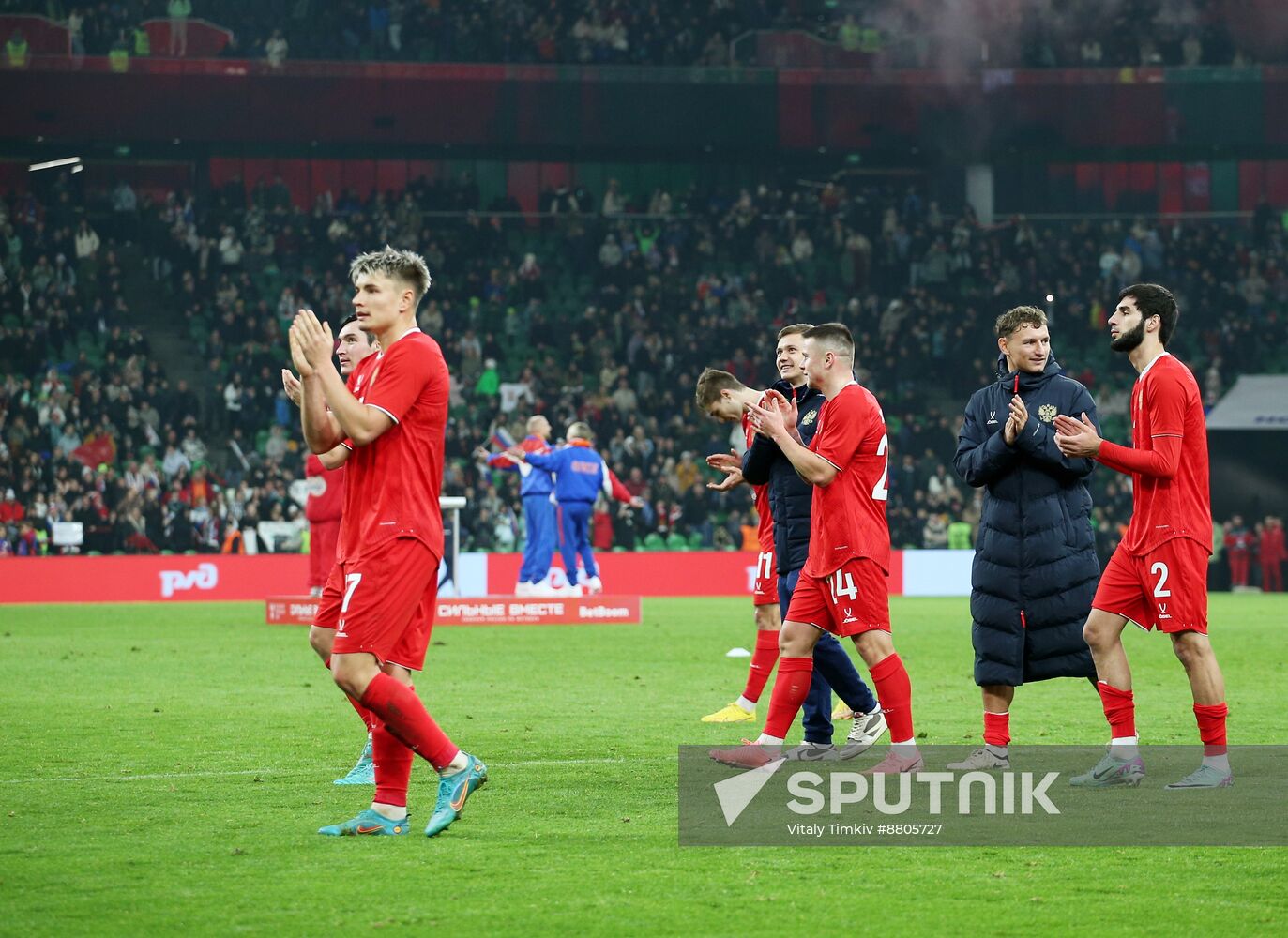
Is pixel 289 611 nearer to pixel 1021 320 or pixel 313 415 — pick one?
pixel 1021 320

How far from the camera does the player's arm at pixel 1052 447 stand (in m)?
8.54

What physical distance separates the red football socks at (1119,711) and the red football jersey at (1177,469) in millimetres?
693

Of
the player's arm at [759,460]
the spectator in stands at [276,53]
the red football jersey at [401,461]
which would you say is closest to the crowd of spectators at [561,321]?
the spectator in stands at [276,53]

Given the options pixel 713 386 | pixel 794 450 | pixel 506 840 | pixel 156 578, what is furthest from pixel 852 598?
pixel 156 578

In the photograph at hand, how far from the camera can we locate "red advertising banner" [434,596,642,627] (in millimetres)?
22578

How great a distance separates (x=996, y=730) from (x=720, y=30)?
1477 inches

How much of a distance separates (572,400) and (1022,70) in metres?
16.8

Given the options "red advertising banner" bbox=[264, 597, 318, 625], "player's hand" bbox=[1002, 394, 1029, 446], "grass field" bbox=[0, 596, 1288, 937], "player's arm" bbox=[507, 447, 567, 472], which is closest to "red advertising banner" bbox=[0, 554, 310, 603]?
"red advertising banner" bbox=[264, 597, 318, 625]

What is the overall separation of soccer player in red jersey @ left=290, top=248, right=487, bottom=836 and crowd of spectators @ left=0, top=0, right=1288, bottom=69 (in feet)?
120

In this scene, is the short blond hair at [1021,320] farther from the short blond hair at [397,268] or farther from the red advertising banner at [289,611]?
the red advertising banner at [289,611]

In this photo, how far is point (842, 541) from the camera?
27.7ft

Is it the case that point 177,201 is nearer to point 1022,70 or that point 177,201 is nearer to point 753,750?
point 1022,70

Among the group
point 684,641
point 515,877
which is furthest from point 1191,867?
point 684,641

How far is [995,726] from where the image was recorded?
8.79 m
